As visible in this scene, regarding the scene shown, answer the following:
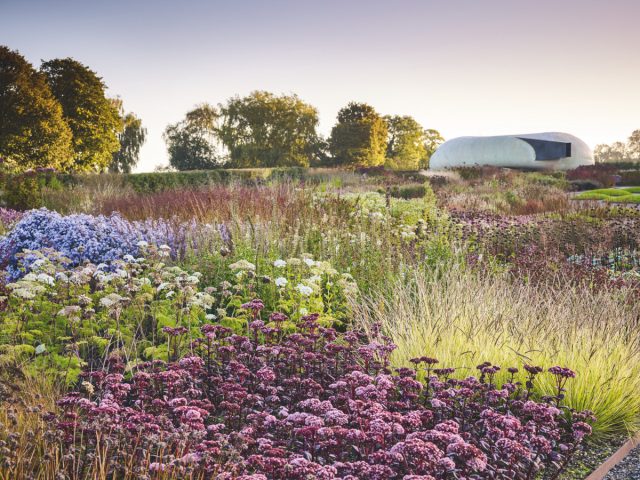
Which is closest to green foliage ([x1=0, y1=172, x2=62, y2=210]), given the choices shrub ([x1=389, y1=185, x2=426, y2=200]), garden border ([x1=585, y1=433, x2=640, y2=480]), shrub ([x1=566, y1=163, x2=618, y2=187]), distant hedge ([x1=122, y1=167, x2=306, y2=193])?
distant hedge ([x1=122, y1=167, x2=306, y2=193])

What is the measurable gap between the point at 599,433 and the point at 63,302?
13.6 feet

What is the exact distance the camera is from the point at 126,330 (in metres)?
4.43

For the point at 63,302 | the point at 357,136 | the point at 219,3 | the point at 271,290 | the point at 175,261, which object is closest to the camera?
the point at 63,302

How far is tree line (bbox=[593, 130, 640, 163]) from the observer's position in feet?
236

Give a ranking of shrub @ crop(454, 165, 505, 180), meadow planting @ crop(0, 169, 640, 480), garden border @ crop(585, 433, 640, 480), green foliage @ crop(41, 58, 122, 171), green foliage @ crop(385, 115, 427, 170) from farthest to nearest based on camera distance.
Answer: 1. green foliage @ crop(385, 115, 427, 170)
2. green foliage @ crop(41, 58, 122, 171)
3. shrub @ crop(454, 165, 505, 180)
4. garden border @ crop(585, 433, 640, 480)
5. meadow planting @ crop(0, 169, 640, 480)

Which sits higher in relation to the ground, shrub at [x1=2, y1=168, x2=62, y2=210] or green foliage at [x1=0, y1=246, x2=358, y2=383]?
shrub at [x1=2, y1=168, x2=62, y2=210]

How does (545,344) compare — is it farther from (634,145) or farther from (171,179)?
(634,145)

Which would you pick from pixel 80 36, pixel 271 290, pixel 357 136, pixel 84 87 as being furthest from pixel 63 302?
pixel 357 136

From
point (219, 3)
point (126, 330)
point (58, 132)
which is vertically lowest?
point (126, 330)

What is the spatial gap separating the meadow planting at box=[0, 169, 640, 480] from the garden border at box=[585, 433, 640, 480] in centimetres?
8

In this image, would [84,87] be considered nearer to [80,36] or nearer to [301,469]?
[80,36]

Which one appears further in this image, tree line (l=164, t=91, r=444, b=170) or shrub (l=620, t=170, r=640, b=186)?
tree line (l=164, t=91, r=444, b=170)

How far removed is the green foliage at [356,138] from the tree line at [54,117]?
744 inches

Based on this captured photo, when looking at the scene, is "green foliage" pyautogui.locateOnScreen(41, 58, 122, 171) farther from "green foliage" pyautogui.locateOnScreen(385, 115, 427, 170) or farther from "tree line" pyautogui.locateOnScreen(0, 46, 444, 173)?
"green foliage" pyautogui.locateOnScreen(385, 115, 427, 170)
